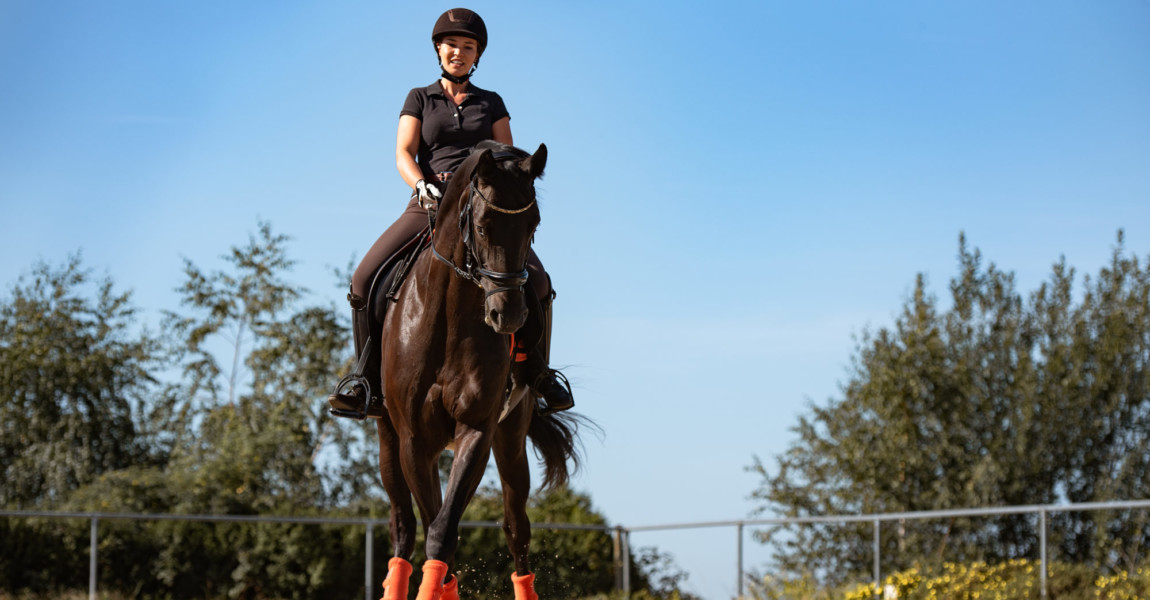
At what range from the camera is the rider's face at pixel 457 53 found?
20.1 feet

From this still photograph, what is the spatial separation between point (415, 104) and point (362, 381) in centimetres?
156

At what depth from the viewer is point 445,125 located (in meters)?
6.03

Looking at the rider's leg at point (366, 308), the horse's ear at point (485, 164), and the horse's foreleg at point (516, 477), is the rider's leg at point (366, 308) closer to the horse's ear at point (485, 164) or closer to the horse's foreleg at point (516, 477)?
the horse's foreleg at point (516, 477)

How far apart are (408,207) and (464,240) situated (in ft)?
4.39

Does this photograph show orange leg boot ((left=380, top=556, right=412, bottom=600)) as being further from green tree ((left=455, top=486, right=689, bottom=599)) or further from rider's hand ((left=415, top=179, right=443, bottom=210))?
green tree ((left=455, top=486, right=689, bottom=599))

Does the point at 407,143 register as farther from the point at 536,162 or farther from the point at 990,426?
the point at 990,426

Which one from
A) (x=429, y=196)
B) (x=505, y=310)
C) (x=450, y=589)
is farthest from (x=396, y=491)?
(x=505, y=310)

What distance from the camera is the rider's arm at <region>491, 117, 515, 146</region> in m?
6.22

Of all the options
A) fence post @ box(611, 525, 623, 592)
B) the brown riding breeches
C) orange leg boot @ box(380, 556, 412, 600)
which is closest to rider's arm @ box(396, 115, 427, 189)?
the brown riding breeches

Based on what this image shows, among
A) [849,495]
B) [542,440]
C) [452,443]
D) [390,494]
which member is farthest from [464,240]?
[849,495]

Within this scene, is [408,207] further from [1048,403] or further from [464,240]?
[1048,403]

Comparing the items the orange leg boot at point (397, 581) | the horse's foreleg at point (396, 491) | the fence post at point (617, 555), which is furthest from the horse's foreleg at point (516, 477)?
the fence post at point (617, 555)

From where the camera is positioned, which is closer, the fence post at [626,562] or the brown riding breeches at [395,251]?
the brown riding breeches at [395,251]

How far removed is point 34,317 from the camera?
23.2 meters
